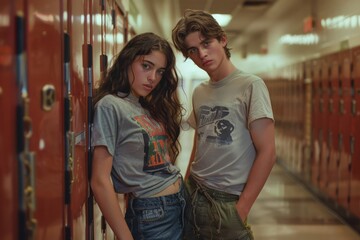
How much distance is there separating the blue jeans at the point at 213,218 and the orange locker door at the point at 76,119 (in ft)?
1.59

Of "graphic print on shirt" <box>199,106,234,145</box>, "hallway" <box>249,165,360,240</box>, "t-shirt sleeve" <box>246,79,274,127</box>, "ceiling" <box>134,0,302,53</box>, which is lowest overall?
"hallway" <box>249,165,360,240</box>

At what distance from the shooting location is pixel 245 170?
1857 mm

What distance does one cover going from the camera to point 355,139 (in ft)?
15.0

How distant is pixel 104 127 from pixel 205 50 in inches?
23.2

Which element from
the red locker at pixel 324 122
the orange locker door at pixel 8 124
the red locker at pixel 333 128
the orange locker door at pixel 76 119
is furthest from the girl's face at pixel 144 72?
the red locker at pixel 324 122

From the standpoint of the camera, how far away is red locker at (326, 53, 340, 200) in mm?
5176

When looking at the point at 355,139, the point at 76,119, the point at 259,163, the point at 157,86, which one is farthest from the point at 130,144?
the point at 355,139

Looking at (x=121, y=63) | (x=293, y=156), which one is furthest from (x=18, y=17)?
(x=293, y=156)

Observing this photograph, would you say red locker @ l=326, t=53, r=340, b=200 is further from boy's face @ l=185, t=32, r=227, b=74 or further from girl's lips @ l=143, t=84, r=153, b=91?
girl's lips @ l=143, t=84, r=153, b=91

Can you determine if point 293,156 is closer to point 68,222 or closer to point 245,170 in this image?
point 245,170

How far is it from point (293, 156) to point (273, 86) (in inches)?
102

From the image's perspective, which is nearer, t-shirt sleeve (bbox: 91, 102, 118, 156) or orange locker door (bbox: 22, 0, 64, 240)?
orange locker door (bbox: 22, 0, 64, 240)

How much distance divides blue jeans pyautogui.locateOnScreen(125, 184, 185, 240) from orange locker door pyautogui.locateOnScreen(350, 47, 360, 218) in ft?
11.0

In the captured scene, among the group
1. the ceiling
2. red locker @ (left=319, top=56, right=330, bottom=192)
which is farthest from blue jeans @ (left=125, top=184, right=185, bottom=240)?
red locker @ (left=319, top=56, right=330, bottom=192)
